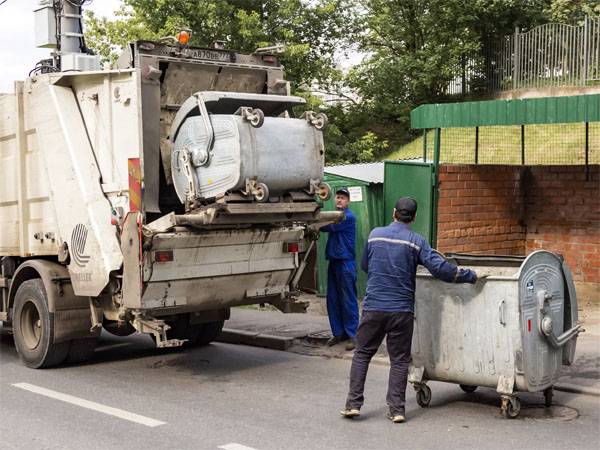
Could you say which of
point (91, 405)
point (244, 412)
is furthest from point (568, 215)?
point (91, 405)

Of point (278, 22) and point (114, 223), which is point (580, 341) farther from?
point (278, 22)

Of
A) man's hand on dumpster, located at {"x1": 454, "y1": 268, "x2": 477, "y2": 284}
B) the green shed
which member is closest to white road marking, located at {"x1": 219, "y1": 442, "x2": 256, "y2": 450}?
man's hand on dumpster, located at {"x1": 454, "y1": 268, "x2": 477, "y2": 284}

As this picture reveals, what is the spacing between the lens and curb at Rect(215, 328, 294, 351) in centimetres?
939

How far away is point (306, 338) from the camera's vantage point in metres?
9.55

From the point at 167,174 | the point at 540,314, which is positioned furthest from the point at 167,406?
the point at 540,314

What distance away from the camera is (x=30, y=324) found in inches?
337

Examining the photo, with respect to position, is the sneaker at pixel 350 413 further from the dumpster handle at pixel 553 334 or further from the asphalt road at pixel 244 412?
the dumpster handle at pixel 553 334

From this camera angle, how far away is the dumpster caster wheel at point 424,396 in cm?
655

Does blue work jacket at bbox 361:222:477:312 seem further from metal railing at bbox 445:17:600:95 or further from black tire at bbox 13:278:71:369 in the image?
metal railing at bbox 445:17:600:95

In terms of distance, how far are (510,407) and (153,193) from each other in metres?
3.52

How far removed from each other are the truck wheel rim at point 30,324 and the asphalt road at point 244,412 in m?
0.30

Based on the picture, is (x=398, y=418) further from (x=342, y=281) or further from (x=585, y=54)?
(x=585, y=54)

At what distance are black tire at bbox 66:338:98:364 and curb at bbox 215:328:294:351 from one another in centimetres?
186

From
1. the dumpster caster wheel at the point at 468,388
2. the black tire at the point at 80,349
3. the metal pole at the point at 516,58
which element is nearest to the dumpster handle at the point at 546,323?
the dumpster caster wheel at the point at 468,388
